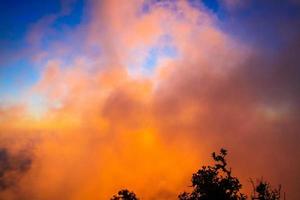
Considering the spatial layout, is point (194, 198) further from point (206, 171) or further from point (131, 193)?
point (131, 193)

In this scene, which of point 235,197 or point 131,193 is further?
point 131,193

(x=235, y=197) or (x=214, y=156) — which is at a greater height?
(x=214, y=156)

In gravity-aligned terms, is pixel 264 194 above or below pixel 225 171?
below

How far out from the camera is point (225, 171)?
38.5 meters

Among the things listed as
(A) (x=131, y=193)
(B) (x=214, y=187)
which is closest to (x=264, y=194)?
(B) (x=214, y=187)

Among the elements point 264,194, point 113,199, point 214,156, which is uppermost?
point 214,156

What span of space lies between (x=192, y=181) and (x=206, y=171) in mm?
2160

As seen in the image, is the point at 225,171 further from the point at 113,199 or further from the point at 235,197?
the point at 113,199

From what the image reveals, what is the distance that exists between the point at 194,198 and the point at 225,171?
5.37 metres

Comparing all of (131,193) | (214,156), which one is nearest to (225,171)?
(214,156)

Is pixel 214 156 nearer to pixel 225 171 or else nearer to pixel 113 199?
pixel 225 171

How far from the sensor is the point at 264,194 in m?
35.4

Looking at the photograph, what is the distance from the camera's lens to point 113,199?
126 ft

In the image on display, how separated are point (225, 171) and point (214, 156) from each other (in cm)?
271
